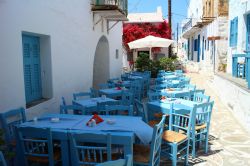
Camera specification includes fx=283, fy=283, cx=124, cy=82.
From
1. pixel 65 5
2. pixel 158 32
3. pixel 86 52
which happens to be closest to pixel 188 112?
pixel 65 5

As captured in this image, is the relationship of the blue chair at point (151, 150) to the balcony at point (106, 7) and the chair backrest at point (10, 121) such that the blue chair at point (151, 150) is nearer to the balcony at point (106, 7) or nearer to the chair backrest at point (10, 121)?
the chair backrest at point (10, 121)

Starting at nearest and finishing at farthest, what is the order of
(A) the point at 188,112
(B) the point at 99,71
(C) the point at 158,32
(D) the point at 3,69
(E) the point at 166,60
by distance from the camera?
(D) the point at 3,69, (A) the point at 188,112, (B) the point at 99,71, (E) the point at 166,60, (C) the point at 158,32

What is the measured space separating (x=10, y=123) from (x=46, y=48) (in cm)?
268

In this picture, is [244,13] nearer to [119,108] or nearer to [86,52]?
[86,52]

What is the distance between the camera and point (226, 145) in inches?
231

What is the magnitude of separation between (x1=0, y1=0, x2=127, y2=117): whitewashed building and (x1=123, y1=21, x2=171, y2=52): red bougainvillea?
556 inches

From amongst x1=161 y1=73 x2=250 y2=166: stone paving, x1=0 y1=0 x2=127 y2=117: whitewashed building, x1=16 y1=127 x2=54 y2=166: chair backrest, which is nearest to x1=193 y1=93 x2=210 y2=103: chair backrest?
x1=161 y1=73 x2=250 y2=166: stone paving

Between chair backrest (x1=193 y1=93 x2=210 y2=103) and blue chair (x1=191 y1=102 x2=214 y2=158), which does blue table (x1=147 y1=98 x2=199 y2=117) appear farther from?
chair backrest (x1=193 y1=93 x2=210 y2=103)

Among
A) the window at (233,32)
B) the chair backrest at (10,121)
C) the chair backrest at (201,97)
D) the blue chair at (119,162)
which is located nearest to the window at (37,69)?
the chair backrest at (10,121)

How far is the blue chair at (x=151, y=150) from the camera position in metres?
3.61

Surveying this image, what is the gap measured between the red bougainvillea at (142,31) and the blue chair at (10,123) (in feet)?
68.8

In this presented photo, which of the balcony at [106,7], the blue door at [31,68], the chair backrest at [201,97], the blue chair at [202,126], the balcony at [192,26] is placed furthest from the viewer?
the balcony at [192,26]

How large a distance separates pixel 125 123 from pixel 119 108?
0.84 m

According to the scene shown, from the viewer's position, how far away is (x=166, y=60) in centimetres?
1741
